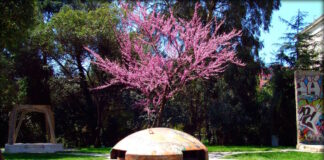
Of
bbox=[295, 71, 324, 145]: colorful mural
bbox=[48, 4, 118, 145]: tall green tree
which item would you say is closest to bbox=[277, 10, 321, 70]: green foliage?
bbox=[295, 71, 324, 145]: colorful mural

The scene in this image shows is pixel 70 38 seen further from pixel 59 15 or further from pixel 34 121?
pixel 34 121

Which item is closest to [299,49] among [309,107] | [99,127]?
[309,107]

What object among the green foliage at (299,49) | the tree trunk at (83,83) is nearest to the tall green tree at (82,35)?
the tree trunk at (83,83)

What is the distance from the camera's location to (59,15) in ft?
57.6

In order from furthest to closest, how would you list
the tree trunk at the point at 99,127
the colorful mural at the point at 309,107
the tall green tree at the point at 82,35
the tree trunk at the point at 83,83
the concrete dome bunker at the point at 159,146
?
the tree trunk at the point at 99,127 → the tree trunk at the point at 83,83 → the tall green tree at the point at 82,35 → the colorful mural at the point at 309,107 → the concrete dome bunker at the point at 159,146

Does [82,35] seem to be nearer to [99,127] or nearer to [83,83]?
[83,83]

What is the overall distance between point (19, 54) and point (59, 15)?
10.9 ft

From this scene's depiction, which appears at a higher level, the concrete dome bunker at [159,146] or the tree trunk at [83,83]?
the tree trunk at [83,83]

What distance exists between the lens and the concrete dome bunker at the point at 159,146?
627cm

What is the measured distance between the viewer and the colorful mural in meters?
16.2

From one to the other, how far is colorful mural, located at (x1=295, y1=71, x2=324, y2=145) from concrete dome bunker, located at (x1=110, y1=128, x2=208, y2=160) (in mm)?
10536

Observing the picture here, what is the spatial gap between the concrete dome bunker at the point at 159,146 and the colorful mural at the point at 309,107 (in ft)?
34.6

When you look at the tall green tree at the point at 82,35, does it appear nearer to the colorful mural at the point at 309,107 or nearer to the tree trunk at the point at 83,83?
the tree trunk at the point at 83,83

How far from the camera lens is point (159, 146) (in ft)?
21.1
